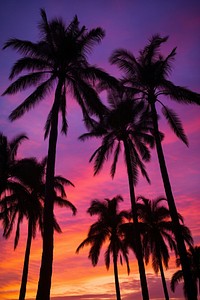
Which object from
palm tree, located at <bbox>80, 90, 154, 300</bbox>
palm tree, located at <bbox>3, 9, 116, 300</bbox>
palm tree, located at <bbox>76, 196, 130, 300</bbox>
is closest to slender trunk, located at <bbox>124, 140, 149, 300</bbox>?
palm tree, located at <bbox>80, 90, 154, 300</bbox>

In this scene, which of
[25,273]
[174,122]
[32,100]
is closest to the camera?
[32,100]

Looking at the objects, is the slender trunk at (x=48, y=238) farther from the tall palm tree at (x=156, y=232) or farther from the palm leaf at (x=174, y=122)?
the tall palm tree at (x=156, y=232)

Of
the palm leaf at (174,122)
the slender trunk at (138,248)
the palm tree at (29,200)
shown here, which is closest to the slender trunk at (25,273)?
the palm tree at (29,200)

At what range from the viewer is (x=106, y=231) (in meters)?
33.4

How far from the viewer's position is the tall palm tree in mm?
31703

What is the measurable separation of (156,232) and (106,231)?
215 inches

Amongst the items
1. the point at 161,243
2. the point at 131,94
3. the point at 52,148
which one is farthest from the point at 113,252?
the point at 52,148

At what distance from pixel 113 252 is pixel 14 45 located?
2418 cm

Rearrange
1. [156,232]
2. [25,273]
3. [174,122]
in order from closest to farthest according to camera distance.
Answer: [174,122]
[25,273]
[156,232]

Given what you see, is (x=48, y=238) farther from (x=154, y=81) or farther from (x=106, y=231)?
(x=106, y=231)

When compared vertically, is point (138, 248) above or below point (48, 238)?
above

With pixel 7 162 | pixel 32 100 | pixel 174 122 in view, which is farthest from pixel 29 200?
pixel 174 122

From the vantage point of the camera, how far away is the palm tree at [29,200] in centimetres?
2055

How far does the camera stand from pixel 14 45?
1627 cm
